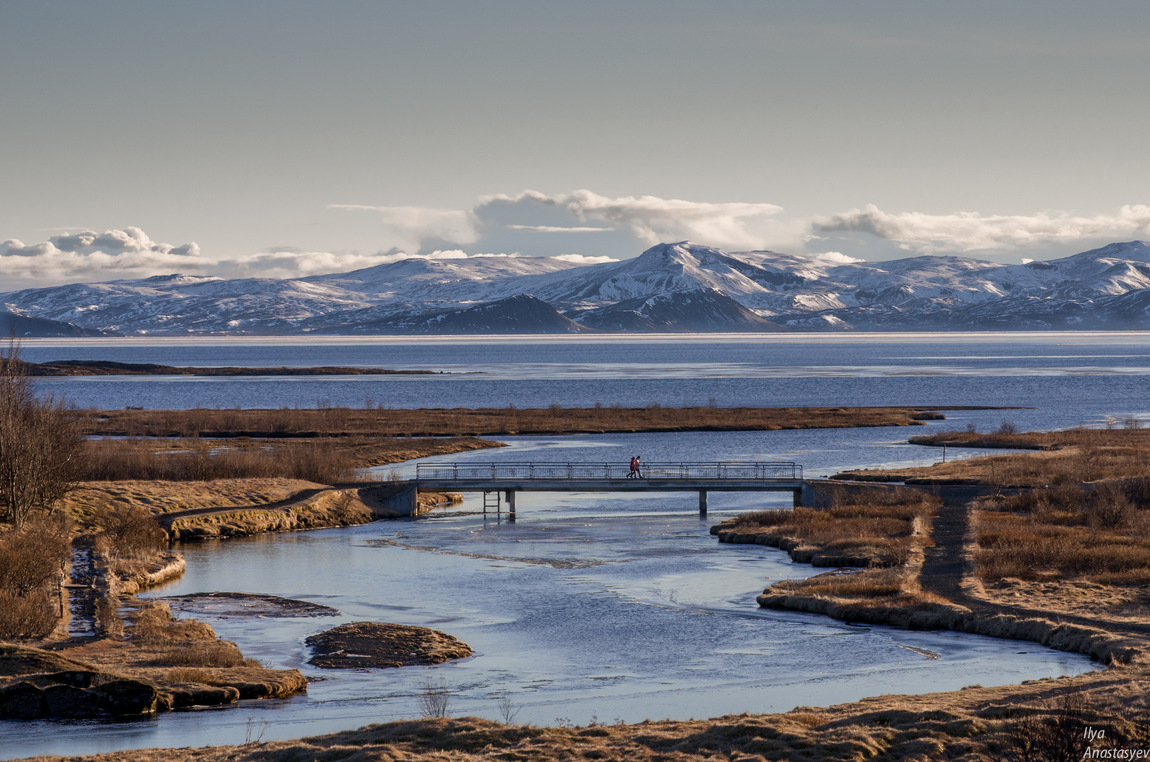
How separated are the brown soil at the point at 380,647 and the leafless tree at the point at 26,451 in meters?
21.0

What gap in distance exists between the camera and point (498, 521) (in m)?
69.3

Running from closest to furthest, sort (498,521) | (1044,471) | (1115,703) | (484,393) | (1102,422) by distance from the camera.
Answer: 1. (1115,703)
2. (498,521)
3. (1044,471)
4. (1102,422)
5. (484,393)

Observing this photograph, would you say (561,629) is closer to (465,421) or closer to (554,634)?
(554,634)

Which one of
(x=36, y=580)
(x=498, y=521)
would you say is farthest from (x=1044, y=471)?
(x=36, y=580)

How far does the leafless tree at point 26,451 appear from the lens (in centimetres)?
5231

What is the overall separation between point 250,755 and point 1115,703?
17.3 meters

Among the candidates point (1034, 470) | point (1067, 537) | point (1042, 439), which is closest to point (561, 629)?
point (1067, 537)

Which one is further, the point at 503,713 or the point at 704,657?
the point at 704,657

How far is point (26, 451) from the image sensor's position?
2077 inches

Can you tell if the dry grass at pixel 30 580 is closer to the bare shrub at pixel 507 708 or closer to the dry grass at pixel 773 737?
the dry grass at pixel 773 737

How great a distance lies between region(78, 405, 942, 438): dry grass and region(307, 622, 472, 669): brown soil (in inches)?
2895

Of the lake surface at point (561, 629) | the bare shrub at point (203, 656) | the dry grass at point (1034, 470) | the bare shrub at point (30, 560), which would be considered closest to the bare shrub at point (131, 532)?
the lake surface at point (561, 629)

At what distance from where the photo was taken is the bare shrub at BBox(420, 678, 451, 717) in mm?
28125

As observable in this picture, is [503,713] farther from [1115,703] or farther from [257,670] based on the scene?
[1115,703]
